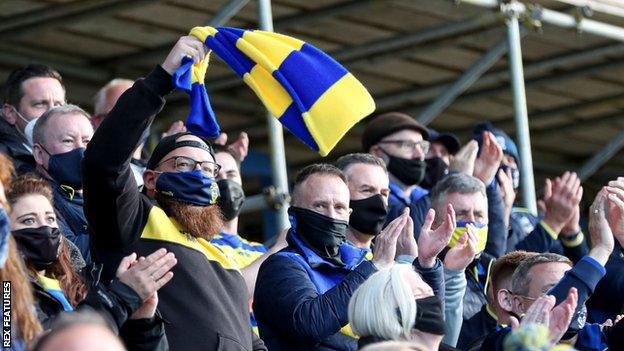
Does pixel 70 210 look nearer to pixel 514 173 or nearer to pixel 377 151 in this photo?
pixel 377 151

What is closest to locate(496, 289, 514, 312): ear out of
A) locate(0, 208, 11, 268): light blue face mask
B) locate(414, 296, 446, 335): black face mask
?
locate(414, 296, 446, 335): black face mask

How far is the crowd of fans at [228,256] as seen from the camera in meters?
5.59

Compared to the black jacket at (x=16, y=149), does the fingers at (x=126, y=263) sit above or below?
above

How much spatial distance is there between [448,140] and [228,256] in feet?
10.7

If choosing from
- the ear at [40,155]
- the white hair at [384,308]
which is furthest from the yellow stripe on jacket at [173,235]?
the ear at [40,155]

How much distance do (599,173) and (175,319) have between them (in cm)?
1005

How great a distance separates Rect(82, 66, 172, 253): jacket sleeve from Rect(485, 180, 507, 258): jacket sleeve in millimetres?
2952

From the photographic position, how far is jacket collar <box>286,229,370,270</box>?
680 cm

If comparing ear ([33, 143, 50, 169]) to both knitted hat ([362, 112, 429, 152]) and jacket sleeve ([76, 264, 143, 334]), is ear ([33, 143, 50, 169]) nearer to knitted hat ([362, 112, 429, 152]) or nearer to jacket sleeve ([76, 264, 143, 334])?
jacket sleeve ([76, 264, 143, 334])

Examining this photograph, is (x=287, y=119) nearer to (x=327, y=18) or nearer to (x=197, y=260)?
(x=197, y=260)

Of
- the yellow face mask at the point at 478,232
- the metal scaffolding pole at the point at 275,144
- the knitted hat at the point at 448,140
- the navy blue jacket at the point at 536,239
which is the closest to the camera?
the yellow face mask at the point at 478,232

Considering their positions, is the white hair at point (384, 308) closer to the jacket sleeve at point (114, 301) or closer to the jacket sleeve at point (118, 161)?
the jacket sleeve at point (114, 301)

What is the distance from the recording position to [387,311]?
5590mm

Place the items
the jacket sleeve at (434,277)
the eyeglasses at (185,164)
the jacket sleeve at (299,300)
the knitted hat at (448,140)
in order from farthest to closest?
1. the knitted hat at (448,140)
2. the jacket sleeve at (434,277)
3. the eyeglasses at (185,164)
4. the jacket sleeve at (299,300)
